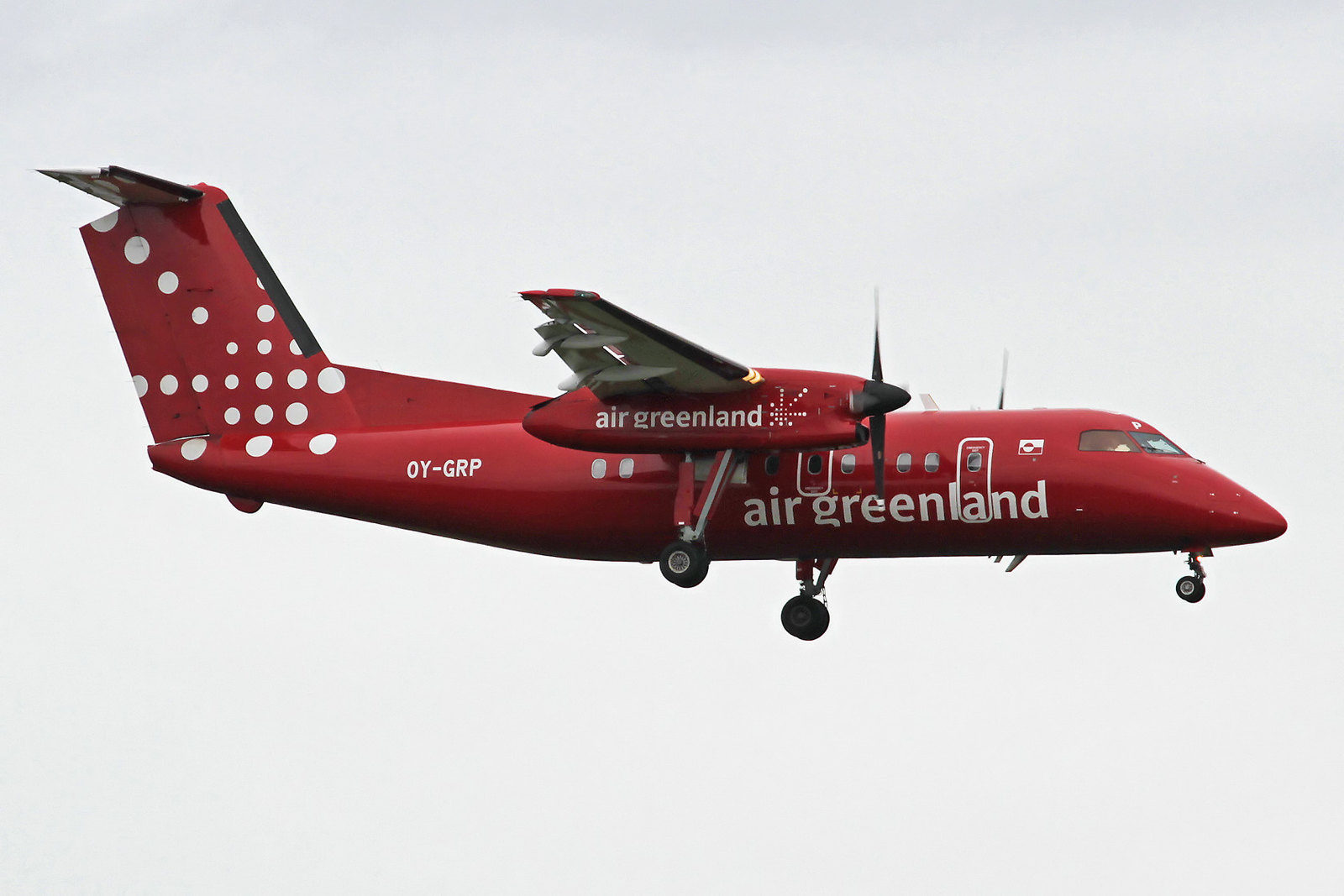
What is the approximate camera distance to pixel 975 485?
69.6ft

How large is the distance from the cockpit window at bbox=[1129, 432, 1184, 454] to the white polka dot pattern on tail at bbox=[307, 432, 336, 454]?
34.9ft

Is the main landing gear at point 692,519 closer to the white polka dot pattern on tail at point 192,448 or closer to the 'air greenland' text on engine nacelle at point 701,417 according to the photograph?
the 'air greenland' text on engine nacelle at point 701,417

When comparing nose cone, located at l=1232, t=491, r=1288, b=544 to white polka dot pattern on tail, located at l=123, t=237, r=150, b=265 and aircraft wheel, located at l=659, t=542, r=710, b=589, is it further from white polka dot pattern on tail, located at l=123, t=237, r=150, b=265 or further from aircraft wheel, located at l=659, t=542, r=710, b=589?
white polka dot pattern on tail, located at l=123, t=237, r=150, b=265

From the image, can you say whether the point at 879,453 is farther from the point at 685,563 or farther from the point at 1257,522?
the point at 1257,522

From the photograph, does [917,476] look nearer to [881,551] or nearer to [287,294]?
[881,551]

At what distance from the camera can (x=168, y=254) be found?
24500mm

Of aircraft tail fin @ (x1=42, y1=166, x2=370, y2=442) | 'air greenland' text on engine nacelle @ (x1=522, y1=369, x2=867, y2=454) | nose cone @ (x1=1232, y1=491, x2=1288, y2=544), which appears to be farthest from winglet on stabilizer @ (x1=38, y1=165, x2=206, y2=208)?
nose cone @ (x1=1232, y1=491, x2=1288, y2=544)

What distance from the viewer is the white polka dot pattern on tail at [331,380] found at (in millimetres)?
24078

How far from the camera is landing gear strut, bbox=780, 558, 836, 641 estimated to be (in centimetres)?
2384

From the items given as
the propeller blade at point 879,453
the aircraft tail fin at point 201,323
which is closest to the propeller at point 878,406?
the propeller blade at point 879,453

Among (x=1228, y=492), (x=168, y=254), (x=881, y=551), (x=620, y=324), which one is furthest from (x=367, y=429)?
(x=1228, y=492)

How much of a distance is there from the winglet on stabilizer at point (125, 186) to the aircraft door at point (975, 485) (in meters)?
11.7

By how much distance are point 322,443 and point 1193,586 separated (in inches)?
458

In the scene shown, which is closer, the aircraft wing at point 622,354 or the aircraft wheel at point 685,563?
the aircraft wing at point 622,354
